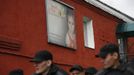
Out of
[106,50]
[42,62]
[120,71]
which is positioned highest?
[106,50]

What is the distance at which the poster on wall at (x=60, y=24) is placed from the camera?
15.1 meters

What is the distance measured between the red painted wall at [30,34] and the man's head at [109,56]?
703 centimetres

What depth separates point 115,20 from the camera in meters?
21.4

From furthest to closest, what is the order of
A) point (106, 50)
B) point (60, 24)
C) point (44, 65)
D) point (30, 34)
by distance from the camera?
1. point (60, 24)
2. point (30, 34)
3. point (44, 65)
4. point (106, 50)

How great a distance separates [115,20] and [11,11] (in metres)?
9.22

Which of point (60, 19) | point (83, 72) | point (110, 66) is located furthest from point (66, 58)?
point (110, 66)

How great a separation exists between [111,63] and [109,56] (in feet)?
0.30

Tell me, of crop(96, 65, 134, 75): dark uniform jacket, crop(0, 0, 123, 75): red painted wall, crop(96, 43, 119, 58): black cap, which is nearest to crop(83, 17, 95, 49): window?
crop(0, 0, 123, 75): red painted wall

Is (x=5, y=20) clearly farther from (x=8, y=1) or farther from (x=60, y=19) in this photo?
(x=60, y=19)

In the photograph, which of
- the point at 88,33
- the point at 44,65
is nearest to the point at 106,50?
the point at 44,65

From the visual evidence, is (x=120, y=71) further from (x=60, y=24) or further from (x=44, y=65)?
(x=60, y=24)

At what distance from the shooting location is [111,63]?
545 cm

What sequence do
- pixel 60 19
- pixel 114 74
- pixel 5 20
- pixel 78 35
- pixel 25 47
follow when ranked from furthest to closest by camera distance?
pixel 78 35
pixel 60 19
pixel 25 47
pixel 5 20
pixel 114 74

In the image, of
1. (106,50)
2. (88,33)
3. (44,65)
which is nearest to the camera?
(106,50)
